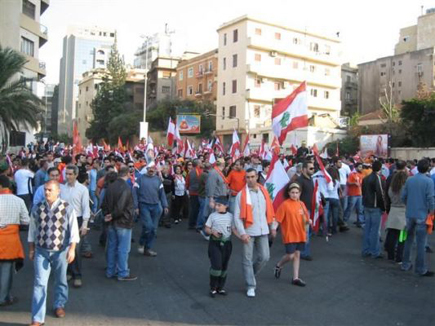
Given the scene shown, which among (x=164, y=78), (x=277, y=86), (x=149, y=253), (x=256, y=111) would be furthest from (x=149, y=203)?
(x=164, y=78)

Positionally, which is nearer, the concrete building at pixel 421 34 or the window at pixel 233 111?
the window at pixel 233 111

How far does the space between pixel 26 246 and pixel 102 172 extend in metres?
2.72

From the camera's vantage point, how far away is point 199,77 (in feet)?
205

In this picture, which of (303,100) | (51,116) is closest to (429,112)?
(303,100)

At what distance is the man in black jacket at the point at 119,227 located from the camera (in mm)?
7441

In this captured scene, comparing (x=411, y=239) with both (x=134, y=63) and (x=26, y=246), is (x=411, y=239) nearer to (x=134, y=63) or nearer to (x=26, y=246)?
(x=26, y=246)

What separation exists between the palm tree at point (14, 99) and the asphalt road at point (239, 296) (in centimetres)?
1540

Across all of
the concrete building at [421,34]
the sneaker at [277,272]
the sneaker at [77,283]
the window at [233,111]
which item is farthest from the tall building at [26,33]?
the concrete building at [421,34]

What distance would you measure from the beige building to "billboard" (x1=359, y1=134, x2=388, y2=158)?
148 ft

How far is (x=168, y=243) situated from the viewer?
1059 cm

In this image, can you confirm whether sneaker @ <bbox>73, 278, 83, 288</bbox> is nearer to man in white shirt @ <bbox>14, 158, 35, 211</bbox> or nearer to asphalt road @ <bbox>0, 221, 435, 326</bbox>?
asphalt road @ <bbox>0, 221, 435, 326</bbox>

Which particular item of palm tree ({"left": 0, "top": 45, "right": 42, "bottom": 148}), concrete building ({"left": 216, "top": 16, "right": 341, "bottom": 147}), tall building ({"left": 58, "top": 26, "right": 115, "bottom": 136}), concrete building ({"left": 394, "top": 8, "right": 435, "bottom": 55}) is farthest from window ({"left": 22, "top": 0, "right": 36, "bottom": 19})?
tall building ({"left": 58, "top": 26, "right": 115, "bottom": 136})

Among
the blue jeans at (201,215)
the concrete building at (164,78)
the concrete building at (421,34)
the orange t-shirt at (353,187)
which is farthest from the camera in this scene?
the concrete building at (164,78)

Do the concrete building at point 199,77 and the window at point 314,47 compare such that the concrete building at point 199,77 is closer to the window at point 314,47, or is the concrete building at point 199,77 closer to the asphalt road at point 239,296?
the window at point 314,47
